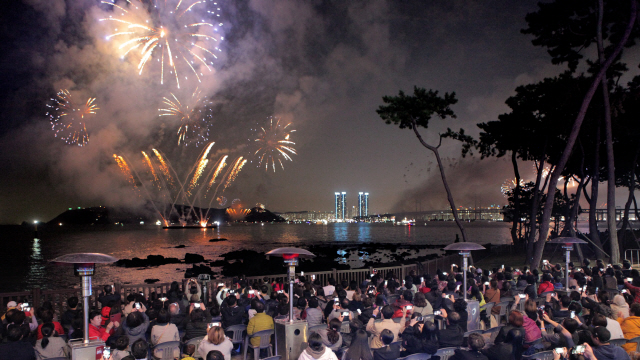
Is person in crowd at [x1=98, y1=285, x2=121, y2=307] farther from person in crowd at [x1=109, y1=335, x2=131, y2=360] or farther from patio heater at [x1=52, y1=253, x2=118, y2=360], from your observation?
person in crowd at [x1=109, y1=335, x2=131, y2=360]

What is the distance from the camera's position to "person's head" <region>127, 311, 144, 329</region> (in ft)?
23.6

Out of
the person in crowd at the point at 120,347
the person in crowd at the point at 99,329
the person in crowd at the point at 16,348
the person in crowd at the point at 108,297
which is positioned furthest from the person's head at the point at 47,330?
the person in crowd at the point at 108,297

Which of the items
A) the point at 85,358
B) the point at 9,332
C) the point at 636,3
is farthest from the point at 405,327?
the point at 636,3

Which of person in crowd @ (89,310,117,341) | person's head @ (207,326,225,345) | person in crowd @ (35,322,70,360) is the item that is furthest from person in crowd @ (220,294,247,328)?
person in crowd @ (35,322,70,360)

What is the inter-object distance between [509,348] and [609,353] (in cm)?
121

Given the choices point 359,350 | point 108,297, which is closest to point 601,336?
point 359,350

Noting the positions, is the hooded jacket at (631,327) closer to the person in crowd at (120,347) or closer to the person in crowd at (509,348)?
the person in crowd at (509,348)

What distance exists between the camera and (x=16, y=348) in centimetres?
621

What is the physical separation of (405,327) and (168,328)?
398 centimetres

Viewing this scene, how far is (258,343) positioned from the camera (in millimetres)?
8141

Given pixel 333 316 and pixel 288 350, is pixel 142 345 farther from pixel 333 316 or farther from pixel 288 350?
pixel 333 316

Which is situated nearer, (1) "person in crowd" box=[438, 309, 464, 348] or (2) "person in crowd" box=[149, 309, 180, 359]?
(1) "person in crowd" box=[438, 309, 464, 348]

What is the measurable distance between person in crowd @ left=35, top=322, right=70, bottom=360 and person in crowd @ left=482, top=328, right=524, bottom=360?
21.3 feet

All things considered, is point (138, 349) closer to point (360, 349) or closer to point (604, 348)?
point (360, 349)
